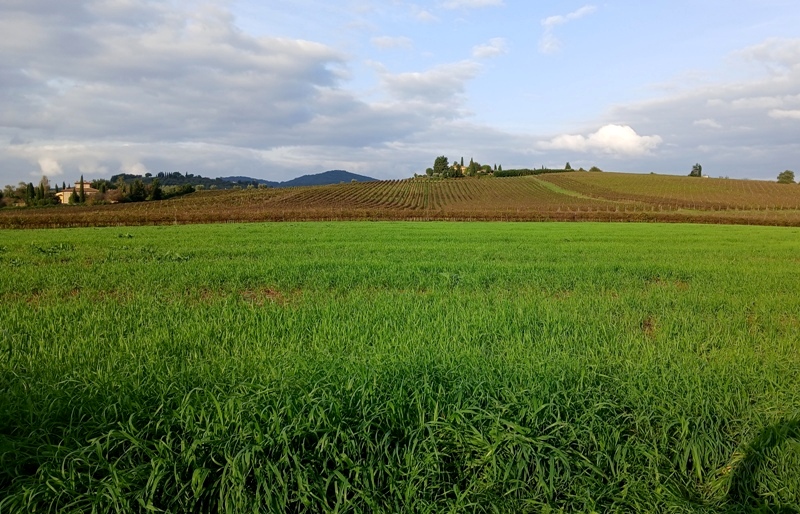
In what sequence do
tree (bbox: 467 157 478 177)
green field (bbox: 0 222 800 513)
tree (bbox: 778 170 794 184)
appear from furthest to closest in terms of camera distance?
tree (bbox: 467 157 478 177) < tree (bbox: 778 170 794 184) < green field (bbox: 0 222 800 513)

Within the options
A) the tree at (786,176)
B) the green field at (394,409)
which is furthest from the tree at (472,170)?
the green field at (394,409)

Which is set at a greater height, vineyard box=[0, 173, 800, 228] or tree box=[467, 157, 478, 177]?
tree box=[467, 157, 478, 177]

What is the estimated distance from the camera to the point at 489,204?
73.2m

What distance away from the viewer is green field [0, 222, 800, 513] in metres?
2.87

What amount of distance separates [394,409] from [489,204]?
236 feet

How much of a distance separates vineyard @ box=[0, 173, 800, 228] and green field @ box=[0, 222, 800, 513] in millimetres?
42143

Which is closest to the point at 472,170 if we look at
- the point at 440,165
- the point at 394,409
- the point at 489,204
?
the point at 440,165

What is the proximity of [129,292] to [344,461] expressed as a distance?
7239 millimetres

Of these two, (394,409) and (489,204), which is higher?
(489,204)

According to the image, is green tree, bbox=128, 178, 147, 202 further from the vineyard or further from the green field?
the green field

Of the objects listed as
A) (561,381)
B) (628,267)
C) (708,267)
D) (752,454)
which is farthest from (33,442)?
(708,267)

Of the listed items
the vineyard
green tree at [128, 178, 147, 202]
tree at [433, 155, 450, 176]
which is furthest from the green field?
tree at [433, 155, 450, 176]

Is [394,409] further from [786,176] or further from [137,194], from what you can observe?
[786,176]

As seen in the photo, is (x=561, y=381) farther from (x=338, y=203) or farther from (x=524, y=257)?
(x=338, y=203)
